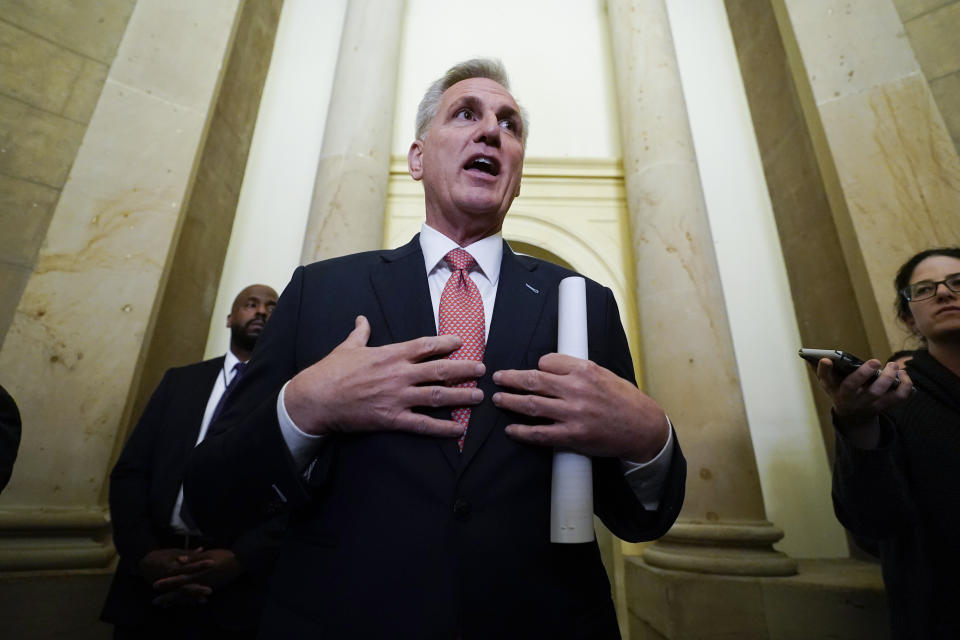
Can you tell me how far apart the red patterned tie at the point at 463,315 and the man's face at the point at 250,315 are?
187cm

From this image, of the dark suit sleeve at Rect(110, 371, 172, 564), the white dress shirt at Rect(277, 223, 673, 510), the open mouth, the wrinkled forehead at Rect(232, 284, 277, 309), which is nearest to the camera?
the white dress shirt at Rect(277, 223, 673, 510)

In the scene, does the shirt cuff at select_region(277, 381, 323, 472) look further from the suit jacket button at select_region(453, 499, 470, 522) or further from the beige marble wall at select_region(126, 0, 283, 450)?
the beige marble wall at select_region(126, 0, 283, 450)

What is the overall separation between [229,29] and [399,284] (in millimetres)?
3350

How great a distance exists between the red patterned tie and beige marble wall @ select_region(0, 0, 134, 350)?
8.57 feet

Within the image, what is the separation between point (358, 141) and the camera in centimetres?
359

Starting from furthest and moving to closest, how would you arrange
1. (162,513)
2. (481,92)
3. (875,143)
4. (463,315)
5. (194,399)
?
(875,143)
(194,399)
(162,513)
(481,92)
(463,315)

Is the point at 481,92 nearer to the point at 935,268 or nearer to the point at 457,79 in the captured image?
the point at 457,79

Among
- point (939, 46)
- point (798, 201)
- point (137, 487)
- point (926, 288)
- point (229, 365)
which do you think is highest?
point (939, 46)

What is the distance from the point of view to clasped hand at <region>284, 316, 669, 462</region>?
2.56 feet

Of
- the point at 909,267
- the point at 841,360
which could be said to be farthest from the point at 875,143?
the point at 841,360

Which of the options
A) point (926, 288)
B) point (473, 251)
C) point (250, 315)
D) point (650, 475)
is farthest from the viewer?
point (250, 315)

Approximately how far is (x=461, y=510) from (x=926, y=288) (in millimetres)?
1898

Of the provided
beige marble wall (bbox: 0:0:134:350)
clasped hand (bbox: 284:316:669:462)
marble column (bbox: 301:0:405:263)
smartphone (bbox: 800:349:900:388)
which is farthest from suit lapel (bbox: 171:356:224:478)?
smartphone (bbox: 800:349:900:388)

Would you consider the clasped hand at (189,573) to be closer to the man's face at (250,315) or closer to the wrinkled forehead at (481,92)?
the man's face at (250,315)
